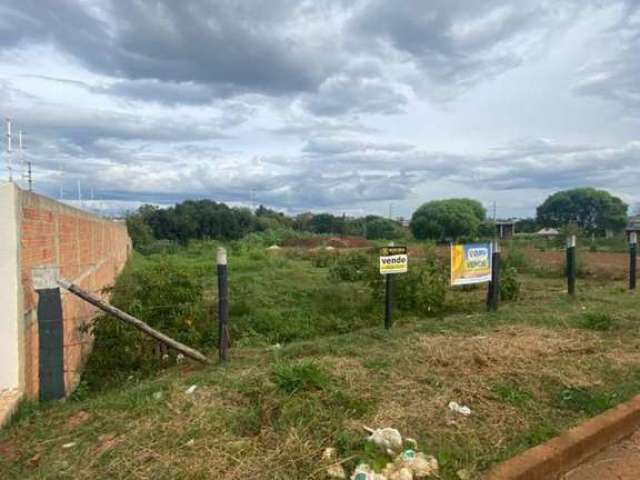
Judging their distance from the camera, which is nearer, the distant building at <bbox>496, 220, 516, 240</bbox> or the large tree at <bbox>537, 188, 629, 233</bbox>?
the distant building at <bbox>496, 220, 516, 240</bbox>

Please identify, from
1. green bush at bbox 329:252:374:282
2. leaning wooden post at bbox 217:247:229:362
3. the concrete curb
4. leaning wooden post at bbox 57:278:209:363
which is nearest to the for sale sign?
leaning wooden post at bbox 217:247:229:362

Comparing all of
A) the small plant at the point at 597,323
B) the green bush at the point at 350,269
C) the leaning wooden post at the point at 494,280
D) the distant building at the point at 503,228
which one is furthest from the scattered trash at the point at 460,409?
the distant building at the point at 503,228

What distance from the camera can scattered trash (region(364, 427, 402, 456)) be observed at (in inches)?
130

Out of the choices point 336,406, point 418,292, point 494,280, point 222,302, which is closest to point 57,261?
point 222,302

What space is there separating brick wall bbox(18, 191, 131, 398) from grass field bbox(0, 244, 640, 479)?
1.95 feet

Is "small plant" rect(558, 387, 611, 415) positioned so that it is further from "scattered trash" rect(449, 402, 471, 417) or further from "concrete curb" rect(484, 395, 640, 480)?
"scattered trash" rect(449, 402, 471, 417)

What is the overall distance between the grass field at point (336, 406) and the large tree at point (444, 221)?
58456mm

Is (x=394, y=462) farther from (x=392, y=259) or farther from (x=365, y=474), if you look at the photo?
(x=392, y=259)

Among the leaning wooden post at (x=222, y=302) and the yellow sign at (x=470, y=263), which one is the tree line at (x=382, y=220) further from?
the leaning wooden post at (x=222, y=302)

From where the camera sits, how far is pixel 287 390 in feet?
13.2

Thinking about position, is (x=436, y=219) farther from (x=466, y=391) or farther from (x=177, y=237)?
(x=466, y=391)

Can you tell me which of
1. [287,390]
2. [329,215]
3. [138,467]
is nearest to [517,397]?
[287,390]

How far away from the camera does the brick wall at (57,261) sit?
4.48 meters

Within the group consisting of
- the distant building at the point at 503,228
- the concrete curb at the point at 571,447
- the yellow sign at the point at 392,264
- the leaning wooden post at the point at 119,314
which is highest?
the distant building at the point at 503,228
